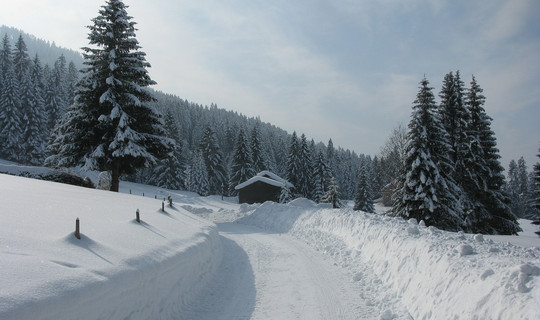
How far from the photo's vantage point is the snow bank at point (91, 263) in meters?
4.12

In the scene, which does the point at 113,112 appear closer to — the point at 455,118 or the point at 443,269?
the point at 443,269

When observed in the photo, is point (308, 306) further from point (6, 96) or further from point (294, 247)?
point (6, 96)

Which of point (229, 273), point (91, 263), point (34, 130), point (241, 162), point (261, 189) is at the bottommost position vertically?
point (229, 273)

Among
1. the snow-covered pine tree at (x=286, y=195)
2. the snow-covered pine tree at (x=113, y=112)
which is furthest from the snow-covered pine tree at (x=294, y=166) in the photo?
the snow-covered pine tree at (x=113, y=112)

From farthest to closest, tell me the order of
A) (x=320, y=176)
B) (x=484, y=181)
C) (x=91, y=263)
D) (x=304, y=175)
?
(x=304, y=175), (x=320, y=176), (x=484, y=181), (x=91, y=263)

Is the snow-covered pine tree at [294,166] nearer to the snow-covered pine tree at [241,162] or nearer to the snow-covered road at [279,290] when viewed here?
the snow-covered pine tree at [241,162]

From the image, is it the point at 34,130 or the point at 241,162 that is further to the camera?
the point at 241,162

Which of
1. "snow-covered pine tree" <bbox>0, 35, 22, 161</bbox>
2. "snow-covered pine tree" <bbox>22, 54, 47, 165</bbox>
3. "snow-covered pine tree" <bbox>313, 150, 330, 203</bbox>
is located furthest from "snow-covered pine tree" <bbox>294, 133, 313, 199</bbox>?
"snow-covered pine tree" <bbox>0, 35, 22, 161</bbox>

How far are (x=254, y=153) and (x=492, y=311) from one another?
5775 centimetres

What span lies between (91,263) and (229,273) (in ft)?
16.4

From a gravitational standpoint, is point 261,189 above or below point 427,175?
below

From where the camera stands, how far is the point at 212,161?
62.7 m

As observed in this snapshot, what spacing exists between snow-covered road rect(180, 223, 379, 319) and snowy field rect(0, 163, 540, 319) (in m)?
0.03

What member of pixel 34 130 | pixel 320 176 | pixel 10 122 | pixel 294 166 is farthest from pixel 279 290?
pixel 10 122
